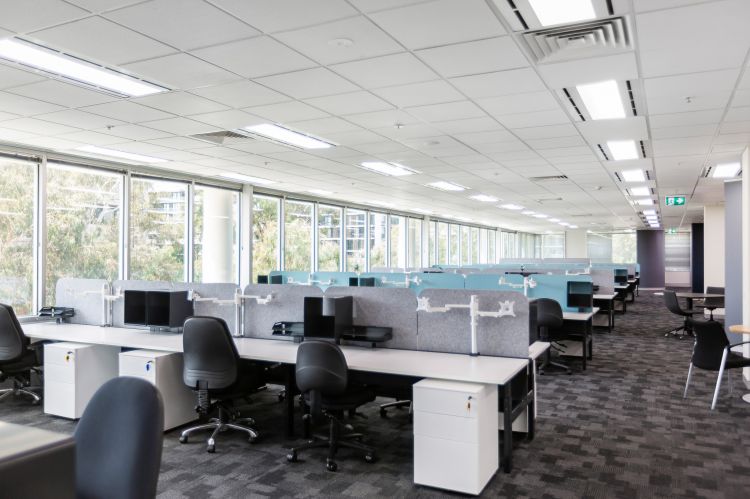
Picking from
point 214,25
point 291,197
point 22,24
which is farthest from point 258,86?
point 291,197

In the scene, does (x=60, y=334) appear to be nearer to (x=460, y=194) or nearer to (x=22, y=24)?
(x=22, y=24)

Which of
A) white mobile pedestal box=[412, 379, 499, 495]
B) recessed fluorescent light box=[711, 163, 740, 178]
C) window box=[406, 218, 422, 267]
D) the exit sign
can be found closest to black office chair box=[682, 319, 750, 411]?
white mobile pedestal box=[412, 379, 499, 495]

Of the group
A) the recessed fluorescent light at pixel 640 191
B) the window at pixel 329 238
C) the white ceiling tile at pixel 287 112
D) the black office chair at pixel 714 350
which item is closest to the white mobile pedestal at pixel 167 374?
the white ceiling tile at pixel 287 112

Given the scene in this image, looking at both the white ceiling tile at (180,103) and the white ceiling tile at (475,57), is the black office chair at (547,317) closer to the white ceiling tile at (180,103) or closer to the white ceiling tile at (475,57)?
the white ceiling tile at (475,57)

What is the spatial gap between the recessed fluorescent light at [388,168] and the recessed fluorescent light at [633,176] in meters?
2.70

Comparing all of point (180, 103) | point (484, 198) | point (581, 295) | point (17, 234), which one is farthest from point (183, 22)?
point (484, 198)

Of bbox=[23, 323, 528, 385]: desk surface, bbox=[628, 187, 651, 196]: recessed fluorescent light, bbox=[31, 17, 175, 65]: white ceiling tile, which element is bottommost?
bbox=[23, 323, 528, 385]: desk surface

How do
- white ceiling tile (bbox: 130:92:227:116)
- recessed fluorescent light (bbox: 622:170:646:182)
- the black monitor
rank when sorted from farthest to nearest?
recessed fluorescent light (bbox: 622:170:646:182) → the black monitor → white ceiling tile (bbox: 130:92:227:116)

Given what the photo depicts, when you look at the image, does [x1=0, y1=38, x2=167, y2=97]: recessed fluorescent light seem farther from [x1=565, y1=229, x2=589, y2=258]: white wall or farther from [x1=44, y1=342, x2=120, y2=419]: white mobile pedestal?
[x1=565, y1=229, x2=589, y2=258]: white wall

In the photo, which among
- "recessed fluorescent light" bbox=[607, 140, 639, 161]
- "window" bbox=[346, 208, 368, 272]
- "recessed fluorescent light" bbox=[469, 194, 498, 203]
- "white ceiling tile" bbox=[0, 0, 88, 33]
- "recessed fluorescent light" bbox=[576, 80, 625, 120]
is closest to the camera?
"white ceiling tile" bbox=[0, 0, 88, 33]

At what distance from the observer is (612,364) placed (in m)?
6.03

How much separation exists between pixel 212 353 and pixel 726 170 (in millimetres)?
6338

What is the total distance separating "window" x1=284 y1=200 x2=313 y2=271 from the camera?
9398 millimetres

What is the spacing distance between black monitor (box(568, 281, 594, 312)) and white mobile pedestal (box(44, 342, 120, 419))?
→ 4.54 m
